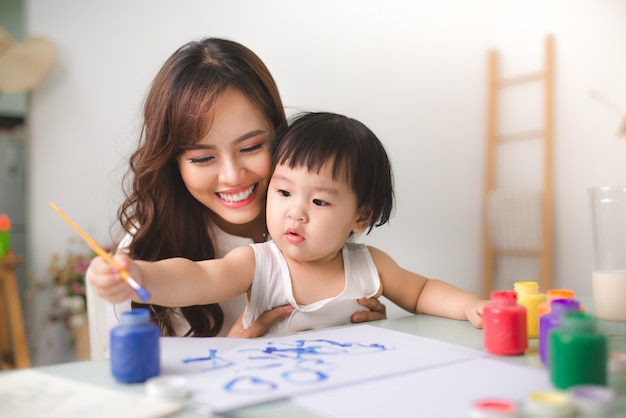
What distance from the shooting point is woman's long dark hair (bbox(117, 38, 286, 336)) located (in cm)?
126

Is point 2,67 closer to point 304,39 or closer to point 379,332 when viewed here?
point 304,39

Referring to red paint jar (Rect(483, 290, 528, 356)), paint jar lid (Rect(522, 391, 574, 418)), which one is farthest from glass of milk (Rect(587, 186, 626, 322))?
paint jar lid (Rect(522, 391, 574, 418))

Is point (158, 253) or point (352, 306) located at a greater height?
point (158, 253)

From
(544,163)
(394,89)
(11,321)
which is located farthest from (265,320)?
(544,163)

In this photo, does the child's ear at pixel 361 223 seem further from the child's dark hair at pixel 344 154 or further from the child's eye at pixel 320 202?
the child's eye at pixel 320 202

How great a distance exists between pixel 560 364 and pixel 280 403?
282mm

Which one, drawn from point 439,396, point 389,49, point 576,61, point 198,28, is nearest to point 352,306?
point 439,396

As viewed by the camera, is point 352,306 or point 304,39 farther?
point 304,39

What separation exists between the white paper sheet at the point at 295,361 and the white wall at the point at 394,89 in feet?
6.99

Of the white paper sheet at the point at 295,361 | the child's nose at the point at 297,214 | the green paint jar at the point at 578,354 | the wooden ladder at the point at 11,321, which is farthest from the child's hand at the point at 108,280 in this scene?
the wooden ladder at the point at 11,321

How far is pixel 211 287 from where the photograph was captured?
101 cm

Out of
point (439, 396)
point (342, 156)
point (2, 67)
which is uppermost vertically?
point (2, 67)

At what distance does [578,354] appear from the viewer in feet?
2.04

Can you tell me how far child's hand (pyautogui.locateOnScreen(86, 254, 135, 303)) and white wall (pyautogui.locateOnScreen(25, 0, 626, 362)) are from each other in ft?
7.10
